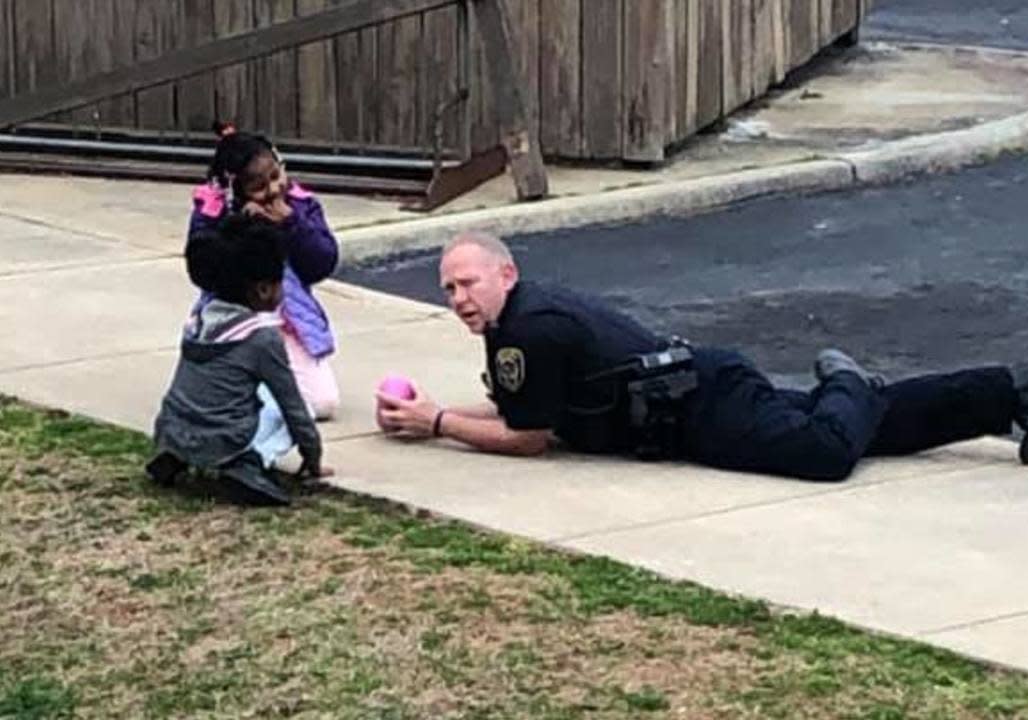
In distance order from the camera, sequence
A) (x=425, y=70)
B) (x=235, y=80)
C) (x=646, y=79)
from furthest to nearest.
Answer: (x=235, y=80), (x=425, y=70), (x=646, y=79)

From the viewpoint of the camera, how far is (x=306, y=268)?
26.8 feet

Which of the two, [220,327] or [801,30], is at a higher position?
[801,30]

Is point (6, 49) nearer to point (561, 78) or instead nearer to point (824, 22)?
point (561, 78)

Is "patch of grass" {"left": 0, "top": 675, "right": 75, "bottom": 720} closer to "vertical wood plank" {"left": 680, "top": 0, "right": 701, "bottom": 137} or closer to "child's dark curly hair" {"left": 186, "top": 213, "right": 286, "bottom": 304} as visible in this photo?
"child's dark curly hair" {"left": 186, "top": 213, "right": 286, "bottom": 304}

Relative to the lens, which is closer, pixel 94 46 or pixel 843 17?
pixel 94 46

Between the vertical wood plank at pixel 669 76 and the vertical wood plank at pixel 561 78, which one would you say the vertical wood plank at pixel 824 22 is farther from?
the vertical wood plank at pixel 561 78

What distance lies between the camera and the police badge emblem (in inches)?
291

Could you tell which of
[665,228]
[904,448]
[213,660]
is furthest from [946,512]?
[665,228]

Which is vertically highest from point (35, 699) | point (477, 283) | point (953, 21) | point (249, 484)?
point (953, 21)

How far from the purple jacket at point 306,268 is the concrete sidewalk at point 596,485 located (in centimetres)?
26

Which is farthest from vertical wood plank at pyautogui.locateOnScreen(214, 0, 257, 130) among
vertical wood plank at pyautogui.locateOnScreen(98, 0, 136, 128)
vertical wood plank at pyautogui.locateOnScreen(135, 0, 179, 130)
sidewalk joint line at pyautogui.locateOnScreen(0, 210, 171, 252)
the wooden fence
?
sidewalk joint line at pyautogui.locateOnScreen(0, 210, 171, 252)

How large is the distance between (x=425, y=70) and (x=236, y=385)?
18.5ft

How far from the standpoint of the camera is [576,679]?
5742 mm

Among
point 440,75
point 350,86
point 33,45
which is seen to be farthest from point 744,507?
point 33,45
